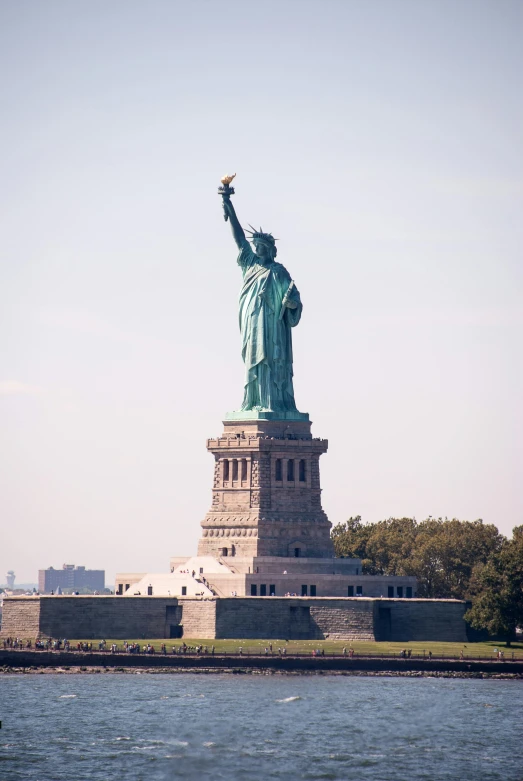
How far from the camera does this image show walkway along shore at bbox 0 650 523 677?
11044cm

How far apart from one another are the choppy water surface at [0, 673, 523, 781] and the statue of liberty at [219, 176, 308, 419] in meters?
27.6

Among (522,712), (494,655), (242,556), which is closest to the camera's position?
(522,712)

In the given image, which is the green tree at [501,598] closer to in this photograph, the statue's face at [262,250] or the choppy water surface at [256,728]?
the choppy water surface at [256,728]

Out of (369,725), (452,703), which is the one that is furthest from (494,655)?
(369,725)

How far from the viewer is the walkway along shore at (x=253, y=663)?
110438 mm

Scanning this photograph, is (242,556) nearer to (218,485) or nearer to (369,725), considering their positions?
(218,485)

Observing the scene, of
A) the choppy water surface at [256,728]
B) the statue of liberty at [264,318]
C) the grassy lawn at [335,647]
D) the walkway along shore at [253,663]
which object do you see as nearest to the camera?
the choppy water surface at [256,728]

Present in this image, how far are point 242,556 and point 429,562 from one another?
1845 centimetres

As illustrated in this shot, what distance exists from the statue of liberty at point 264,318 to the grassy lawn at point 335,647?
1938cm

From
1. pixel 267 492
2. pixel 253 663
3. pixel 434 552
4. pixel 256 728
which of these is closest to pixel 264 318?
pixel 267 492

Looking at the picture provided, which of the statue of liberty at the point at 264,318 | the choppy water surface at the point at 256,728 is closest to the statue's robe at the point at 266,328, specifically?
the statue of liberty at the point at 264,318

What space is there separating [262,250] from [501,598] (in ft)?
99.6

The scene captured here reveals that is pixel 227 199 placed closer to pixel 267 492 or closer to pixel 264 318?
pixel 264 318

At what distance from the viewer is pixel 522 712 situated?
95.4 metres
